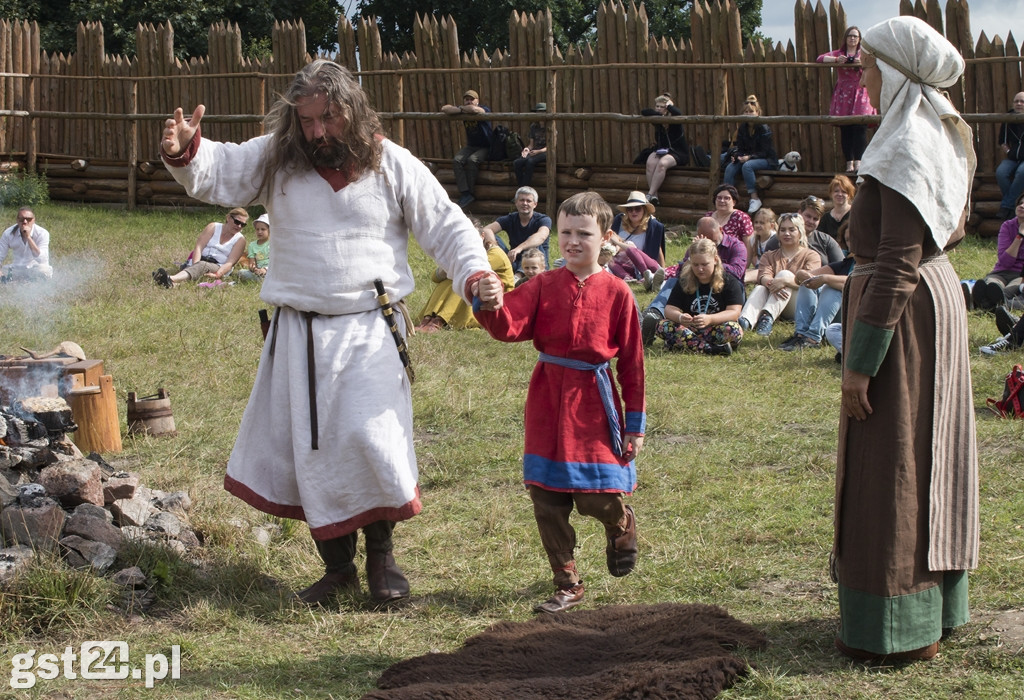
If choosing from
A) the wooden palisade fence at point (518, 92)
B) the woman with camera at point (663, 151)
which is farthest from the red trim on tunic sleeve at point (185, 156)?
the woman with camera at point (663, 151)

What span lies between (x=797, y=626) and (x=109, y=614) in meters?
2.50

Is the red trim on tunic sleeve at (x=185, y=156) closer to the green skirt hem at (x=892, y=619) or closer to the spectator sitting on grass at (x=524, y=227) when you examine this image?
the green skirt hem at (x=892, y=619)

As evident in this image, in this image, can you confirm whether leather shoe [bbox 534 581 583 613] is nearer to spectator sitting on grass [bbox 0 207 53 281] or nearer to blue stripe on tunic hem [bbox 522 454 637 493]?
blue stripe on tunic hem [bbox 522 454 637 493]

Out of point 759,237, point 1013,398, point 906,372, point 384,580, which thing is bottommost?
point 384,580

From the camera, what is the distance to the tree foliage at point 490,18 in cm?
2802

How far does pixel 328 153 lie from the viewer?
4148 mm

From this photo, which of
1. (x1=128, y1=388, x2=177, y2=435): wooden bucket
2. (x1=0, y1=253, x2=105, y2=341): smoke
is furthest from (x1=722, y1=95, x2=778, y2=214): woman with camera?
(x1=128, y1=388, x2=177, y2=435): wooden bucket

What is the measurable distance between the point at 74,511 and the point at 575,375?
85.6 inches

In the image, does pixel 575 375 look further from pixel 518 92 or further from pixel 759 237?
pixel 518 92

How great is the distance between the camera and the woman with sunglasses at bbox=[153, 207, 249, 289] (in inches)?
477

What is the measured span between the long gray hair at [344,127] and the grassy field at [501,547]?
5.45 ft

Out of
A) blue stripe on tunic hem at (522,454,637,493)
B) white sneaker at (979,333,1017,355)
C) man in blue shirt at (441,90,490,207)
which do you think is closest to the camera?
blue stripe on tunic hem at (522,454,637,493)

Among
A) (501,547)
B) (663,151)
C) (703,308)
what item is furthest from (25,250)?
(501,547)

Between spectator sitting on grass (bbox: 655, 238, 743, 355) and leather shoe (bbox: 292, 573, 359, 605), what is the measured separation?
501cm
